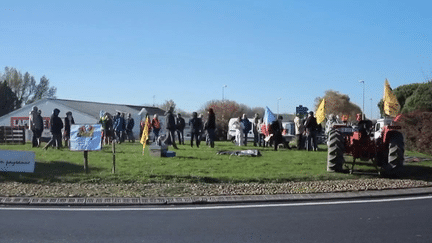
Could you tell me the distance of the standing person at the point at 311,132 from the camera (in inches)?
884

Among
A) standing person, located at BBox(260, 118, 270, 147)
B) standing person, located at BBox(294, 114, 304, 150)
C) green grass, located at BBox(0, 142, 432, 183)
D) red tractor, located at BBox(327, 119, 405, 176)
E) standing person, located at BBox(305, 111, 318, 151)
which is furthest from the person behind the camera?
standing person, located at BBox(260, 118, 270, 147)

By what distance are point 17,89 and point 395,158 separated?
2824 inches

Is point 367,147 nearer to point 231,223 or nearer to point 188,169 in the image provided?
point 188,169

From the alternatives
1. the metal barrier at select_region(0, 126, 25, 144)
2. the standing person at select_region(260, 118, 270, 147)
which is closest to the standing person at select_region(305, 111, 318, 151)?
the standing person at select_region(260, 118, 270, 147)

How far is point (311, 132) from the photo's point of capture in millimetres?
22625

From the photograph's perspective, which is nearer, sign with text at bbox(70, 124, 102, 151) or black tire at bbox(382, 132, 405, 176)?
sign with text at bbox(70, 124, 102, 151)

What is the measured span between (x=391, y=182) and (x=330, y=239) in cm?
656

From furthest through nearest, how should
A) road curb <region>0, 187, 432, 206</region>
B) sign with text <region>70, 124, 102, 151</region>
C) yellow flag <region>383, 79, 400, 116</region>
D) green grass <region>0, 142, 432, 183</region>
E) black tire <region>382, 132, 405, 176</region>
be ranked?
1. yellow flag <region>383, 79, 400, 116</region>
2. black tire <region>382, 132, 405, 176</region>
3. sign with text <region>70, 124, 102, 151</region>
4. green grass <region>0, 142, 432, 183</region>
5. road curb <region>0, 187, 432, 206</region>

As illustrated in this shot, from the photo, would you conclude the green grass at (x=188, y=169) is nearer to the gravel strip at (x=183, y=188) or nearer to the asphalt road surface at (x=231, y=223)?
the gravel strip at (x=183, y=188)

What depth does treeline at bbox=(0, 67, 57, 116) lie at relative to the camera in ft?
232

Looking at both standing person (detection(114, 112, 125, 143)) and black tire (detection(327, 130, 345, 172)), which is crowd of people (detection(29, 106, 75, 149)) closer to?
standing person (detection(114, 112, 125, 143))

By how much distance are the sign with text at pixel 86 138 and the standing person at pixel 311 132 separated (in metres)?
Answer: 10.9

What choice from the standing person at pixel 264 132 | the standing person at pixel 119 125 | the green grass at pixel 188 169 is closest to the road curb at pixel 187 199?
the green grass at pixel 188 169

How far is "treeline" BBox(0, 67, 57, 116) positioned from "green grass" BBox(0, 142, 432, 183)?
56594 millimetres
